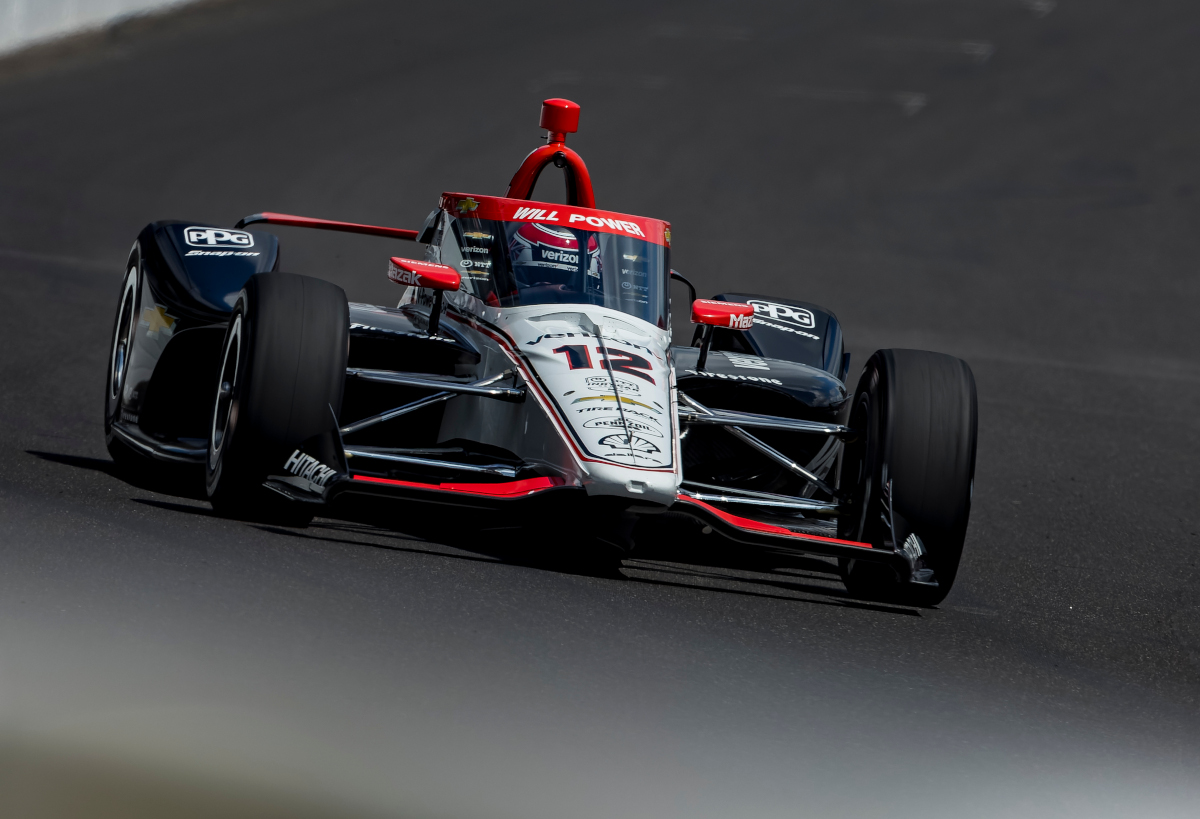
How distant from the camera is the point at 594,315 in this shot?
218 inches

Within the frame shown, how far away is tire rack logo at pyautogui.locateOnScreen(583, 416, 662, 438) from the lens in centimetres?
479

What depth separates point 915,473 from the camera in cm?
516

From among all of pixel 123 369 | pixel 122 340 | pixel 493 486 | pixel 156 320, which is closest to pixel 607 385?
pixel 493 486

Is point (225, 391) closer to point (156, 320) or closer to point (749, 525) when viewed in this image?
point (156, 320)

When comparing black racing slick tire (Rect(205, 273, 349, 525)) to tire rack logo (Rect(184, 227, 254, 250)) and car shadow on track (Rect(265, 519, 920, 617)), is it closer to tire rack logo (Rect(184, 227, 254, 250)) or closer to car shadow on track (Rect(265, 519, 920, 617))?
car shadow on track (Rect(265, 519, 920, 617))

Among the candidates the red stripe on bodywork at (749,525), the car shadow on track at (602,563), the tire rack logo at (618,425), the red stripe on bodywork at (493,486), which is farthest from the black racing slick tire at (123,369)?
the red stripe on bodywork at (749,525)

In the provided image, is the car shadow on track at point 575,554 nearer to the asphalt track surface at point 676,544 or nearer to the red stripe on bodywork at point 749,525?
the asphalt track surface at point 676,544

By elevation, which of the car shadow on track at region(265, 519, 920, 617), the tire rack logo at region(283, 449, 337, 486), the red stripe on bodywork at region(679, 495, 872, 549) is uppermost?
the tire rack logo at region(283, 449, 337, 486)

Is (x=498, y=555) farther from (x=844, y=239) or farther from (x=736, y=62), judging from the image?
(x=736, y=62)

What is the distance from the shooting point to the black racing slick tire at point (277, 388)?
15.5 feet

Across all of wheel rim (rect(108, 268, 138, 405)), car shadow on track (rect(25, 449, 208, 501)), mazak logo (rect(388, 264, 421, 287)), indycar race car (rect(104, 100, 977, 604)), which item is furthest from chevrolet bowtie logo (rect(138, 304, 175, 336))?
mazak logo (rect(388, 264, 421, 287))

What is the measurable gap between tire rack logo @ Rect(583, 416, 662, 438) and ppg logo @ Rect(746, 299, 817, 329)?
2457 mm

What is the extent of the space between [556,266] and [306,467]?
58.5 inches

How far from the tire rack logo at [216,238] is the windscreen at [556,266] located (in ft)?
3.99
